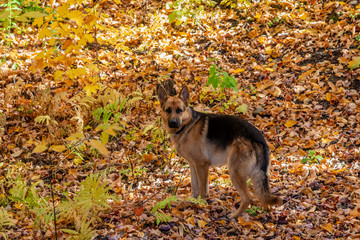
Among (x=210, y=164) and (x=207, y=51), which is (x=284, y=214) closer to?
(x=210, y=164)

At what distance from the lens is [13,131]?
341 inches

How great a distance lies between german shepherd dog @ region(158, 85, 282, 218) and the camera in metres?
5.44

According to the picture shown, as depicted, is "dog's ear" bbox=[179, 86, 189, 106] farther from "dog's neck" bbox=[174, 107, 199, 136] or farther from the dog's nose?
the dog's nose

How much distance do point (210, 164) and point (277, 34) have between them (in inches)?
264

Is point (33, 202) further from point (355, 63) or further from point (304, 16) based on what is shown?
point (304, 16)

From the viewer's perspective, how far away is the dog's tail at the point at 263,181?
5.20 metres

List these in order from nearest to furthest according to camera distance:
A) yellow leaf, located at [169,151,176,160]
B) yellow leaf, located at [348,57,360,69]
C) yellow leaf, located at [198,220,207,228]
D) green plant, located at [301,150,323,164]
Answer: yellow leaf, located at [198,220,207,228], green plant, located at [301,150,323,164], yellow leaf, located at [169,151,176,160], yellow leaf, located at [348,57,360,69]

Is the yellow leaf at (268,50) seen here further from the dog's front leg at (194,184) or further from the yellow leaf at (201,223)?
the yellow leaf at (201,223)

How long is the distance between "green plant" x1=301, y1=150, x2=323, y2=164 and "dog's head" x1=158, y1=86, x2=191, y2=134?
2.60m

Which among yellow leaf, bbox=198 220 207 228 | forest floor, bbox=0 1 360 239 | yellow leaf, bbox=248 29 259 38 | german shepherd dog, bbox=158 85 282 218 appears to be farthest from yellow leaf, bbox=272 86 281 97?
yellow leaf, bbox=198 220 207 228

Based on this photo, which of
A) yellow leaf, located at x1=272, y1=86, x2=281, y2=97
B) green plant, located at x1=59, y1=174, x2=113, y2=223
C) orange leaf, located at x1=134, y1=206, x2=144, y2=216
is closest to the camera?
green plant, located at x1=59, y1=174, x2=113, y2=223

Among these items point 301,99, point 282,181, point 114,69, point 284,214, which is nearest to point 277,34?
point 301,99

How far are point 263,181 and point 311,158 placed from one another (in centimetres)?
226

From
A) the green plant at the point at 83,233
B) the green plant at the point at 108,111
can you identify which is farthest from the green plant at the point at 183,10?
the green plant at the point at 83,233
